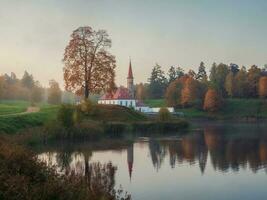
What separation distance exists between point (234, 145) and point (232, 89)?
316 feet

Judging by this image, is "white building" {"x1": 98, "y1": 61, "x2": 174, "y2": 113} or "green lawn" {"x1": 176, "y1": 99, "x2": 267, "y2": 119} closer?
"white building" {"x1": 98, "y1": 61, "x2": 174, "y2": 113}

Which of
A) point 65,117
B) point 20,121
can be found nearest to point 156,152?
point 65,117

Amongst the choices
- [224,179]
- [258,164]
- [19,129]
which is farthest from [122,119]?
[224,179]

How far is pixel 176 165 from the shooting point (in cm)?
3241

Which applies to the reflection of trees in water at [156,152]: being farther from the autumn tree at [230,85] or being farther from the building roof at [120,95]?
the autumn tree at [230,85]

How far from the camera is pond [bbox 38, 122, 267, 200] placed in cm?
2359

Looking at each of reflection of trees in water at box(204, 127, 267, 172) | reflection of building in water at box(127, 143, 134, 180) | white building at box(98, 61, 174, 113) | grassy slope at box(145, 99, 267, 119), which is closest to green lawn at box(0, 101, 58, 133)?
reflection of building in water at box(127, 143, 134, 180)

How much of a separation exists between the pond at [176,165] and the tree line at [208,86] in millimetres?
77017

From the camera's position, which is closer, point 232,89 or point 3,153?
point 3,153

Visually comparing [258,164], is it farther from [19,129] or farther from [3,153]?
[19,129]

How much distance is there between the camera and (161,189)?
2400 centimetres

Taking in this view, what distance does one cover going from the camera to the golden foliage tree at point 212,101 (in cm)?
12219

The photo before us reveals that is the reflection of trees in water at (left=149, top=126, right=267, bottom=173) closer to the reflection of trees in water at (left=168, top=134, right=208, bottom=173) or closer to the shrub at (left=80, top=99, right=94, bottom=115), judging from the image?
the reflection of trees in water at (left=168, top=134, right=208, bottom=173)

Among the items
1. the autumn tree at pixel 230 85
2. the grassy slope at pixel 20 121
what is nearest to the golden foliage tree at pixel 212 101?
the autumn tree at pixel 230 85
